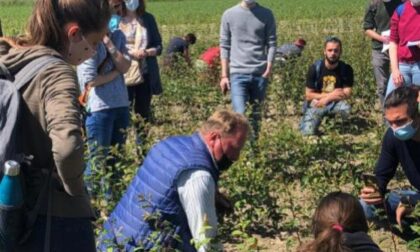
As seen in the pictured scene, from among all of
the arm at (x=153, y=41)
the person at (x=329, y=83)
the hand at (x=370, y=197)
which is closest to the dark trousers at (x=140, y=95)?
the arm at (x=153, y=41)

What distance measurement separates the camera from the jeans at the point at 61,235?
247 cm

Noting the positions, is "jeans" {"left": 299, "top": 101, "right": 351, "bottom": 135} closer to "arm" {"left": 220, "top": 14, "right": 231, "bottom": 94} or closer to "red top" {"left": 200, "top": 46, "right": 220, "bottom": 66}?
"arm" {"left": 220, "top": 14, "right": 231, "bottom": 94}

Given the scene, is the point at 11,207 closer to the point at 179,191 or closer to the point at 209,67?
the point at 179,191

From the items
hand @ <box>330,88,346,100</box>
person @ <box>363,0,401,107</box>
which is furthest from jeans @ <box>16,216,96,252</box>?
hand @ <box>330,88,346,100</box>

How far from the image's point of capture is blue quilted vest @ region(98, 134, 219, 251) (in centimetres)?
320

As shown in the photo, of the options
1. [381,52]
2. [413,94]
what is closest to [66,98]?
[413,94]

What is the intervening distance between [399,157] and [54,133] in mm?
2862

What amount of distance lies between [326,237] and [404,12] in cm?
343

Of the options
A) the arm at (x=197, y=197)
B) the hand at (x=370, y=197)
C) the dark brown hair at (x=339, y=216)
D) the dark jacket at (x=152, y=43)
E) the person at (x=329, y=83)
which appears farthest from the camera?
the person at (x=329, y=83)

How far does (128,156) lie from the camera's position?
16.3ft

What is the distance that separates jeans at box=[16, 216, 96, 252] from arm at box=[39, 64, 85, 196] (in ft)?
0.72

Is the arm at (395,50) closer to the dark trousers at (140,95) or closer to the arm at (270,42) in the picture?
the arm at (270,42)

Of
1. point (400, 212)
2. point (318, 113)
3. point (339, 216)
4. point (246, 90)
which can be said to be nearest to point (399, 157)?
point (400, 212)

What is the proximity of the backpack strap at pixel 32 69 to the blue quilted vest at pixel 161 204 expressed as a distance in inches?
39.4
